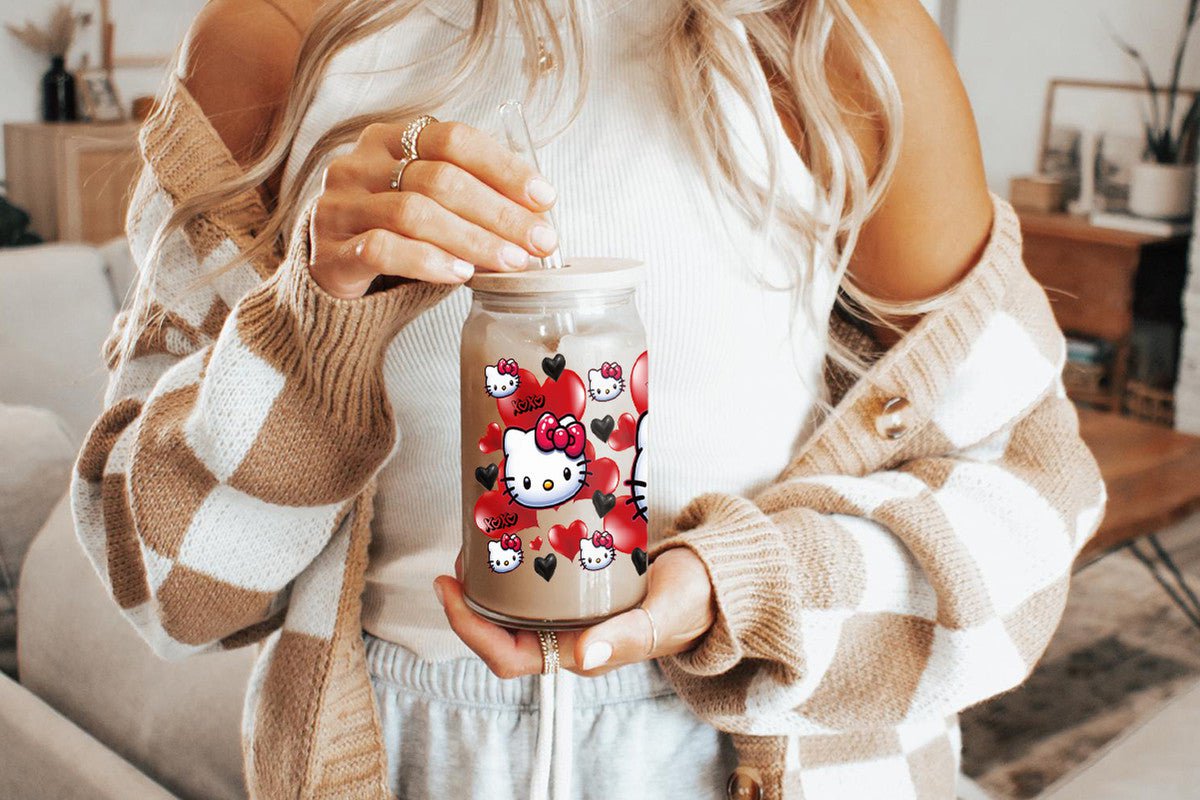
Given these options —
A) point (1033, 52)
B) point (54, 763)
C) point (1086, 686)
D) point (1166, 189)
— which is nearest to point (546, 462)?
point (54, 763)

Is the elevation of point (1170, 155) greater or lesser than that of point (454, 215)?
lesser

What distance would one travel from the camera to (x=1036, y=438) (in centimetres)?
76

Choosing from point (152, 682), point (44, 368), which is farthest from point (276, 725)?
point (44, 368)

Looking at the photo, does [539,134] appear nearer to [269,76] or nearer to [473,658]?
[269,76]

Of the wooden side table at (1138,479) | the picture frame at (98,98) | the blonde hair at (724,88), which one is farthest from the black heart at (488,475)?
the picture frame at (98,98)

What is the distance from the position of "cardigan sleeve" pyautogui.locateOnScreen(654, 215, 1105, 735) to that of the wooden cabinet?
3800 millimetres

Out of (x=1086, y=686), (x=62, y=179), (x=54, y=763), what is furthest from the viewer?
(x=62, y=179)

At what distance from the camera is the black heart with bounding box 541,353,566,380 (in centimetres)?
55

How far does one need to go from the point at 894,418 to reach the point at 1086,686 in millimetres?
2145

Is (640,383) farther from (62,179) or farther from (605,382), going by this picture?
(62,179)

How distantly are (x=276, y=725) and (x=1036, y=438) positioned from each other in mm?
512

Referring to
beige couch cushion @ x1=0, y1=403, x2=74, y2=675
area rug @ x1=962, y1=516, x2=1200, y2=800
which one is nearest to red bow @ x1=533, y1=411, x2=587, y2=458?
beige couch cushion @ x1=0, y1=403, x2=74, y2=675

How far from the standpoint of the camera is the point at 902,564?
702mm

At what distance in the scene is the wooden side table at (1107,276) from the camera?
3.87m
